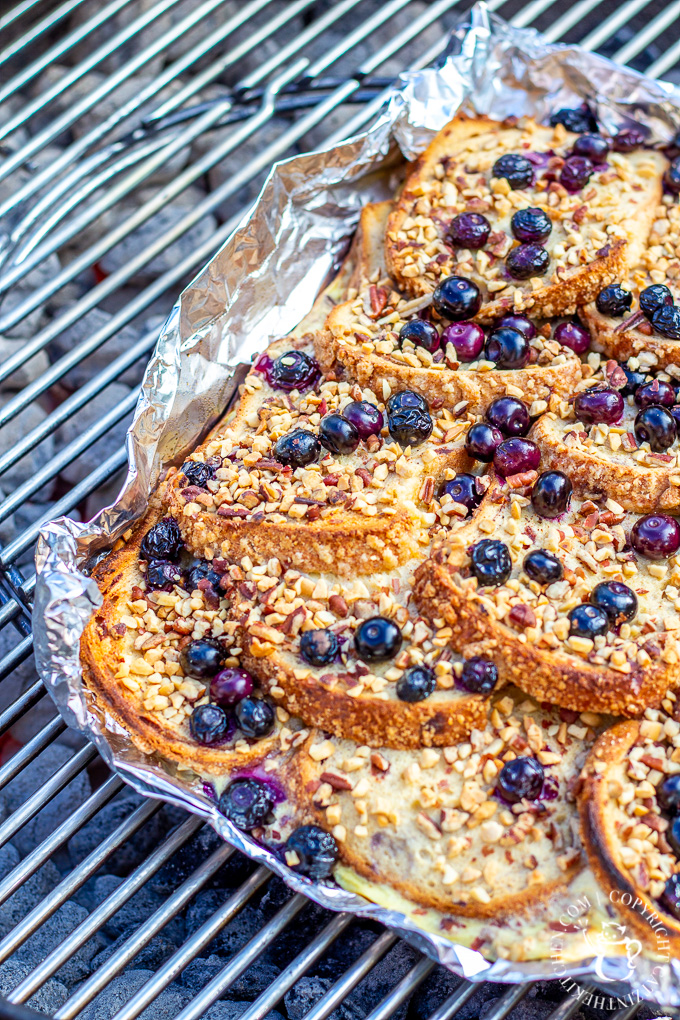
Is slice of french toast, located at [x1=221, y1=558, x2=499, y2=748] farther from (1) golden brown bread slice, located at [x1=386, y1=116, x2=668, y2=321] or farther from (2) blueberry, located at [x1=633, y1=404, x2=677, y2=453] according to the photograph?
(1) golden brown bread slice, located at [x1=386, y1=116, x2=668, y2=321]

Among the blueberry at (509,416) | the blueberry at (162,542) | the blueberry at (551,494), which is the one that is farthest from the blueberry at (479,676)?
the blueberry at (162,542)

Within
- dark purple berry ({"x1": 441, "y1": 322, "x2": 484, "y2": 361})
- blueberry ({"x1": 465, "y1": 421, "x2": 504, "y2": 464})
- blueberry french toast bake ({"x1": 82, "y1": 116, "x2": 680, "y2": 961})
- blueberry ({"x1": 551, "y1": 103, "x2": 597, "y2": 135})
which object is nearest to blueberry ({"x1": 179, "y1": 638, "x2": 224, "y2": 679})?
blueberry french toast bake ({"x1": 82, "y1": 116, "x2": 680, "y2": 961})

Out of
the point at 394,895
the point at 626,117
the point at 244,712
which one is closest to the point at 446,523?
the point at 244,712

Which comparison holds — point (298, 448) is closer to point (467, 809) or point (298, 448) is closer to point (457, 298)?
point (457, 298)

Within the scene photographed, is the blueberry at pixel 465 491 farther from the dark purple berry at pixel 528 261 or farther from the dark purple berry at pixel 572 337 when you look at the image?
the dark purple berry at pixel 528 261

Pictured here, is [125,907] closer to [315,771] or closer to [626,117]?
[315,771]

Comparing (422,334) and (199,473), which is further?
(422,334)

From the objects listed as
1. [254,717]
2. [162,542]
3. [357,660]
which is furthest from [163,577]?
[357,660]
